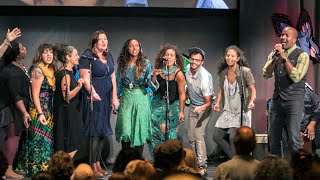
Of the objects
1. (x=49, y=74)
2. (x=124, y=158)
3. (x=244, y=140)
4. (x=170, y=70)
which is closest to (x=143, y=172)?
(x=124, y=158)

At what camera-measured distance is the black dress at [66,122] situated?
7.96 meters

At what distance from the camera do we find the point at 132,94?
809 centimetres

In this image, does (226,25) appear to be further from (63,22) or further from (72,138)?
(72,138)

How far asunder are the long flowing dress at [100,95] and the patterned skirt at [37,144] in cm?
45

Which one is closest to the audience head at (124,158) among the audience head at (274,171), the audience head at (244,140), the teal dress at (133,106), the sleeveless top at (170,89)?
the audience head at (244,140)

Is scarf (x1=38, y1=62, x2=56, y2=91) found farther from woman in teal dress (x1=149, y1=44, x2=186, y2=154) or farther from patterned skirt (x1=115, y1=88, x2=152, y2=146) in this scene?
woman in teal dress (x1=149, y1=44, x2=186, y2=154)

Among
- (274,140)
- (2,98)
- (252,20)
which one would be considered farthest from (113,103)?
(252,20)

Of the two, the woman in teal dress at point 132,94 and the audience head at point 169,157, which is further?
the woman in teal dress at point 132,94

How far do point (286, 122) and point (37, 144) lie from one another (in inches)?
114

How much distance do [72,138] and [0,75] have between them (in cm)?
112

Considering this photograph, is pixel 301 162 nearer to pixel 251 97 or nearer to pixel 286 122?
pixel 286 122

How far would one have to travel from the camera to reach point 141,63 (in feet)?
26.6

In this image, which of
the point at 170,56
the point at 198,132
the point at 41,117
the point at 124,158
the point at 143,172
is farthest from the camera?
the point at 170,56

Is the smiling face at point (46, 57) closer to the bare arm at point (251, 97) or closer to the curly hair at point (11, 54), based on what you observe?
the curly hair at point (11, 54)
